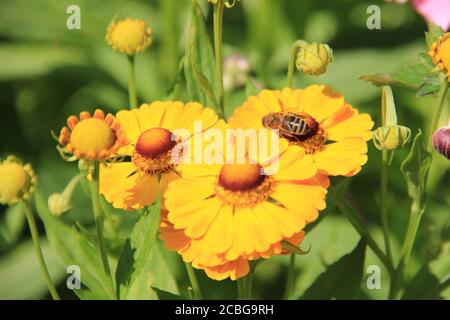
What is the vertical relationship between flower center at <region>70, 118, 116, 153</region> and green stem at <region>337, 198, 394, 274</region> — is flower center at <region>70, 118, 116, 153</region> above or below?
above

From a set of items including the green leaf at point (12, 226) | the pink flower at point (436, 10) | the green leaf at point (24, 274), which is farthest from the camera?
the green leaf at point (24, 274)

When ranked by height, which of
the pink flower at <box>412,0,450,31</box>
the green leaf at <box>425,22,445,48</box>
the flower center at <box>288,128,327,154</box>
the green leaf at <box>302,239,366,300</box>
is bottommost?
the green leaf at <box>302,239,366,300</box>

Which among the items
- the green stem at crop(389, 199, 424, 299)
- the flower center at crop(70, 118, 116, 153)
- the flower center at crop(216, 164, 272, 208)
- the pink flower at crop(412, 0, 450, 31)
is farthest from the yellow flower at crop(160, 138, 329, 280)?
the pink flower at crop(412, 0, 450, 31)

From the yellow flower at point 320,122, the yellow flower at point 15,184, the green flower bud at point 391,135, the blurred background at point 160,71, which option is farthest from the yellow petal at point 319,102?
the blurred background at point 160,71

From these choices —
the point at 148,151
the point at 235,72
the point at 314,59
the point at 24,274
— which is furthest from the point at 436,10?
the point at 24,274

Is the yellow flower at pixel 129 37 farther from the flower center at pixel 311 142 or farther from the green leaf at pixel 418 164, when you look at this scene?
the green leaf at pixel 418 164

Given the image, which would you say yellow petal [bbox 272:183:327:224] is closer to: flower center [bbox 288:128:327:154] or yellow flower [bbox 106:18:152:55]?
flower center [bbox 288:128:327:154]

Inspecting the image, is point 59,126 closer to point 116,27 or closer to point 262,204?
point 116,27
